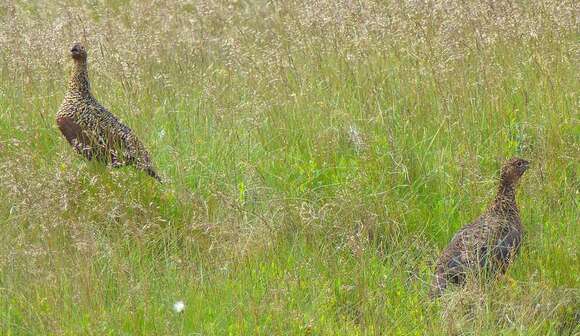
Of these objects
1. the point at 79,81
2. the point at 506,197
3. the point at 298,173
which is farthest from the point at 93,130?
the point at 506,197

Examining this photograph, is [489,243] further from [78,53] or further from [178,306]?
[78,53]

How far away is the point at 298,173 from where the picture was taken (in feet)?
18.2

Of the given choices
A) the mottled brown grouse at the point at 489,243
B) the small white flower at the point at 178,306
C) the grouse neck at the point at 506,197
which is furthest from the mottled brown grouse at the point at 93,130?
the grouse neck at the point at 506,197

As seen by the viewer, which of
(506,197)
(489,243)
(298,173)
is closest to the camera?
(489,243)

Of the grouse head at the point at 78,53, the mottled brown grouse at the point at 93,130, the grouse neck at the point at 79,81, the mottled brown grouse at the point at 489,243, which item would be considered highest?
the grouse head at the point at 78,53

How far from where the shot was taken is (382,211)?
505cm

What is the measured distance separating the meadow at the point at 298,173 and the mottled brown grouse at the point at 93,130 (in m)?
0.11

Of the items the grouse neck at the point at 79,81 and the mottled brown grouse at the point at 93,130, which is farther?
the grouse neck at the point at 79,81

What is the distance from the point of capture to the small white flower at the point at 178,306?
4.05 m

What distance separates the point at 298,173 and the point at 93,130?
3.89 ft

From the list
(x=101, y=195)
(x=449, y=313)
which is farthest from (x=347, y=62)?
(x=449, y=313)

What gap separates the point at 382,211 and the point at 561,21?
Result: 7.39ft

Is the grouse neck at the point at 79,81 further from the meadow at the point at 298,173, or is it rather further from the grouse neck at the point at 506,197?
the grouse neck at the point at 506,197

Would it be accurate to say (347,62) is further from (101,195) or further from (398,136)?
(101,195)
